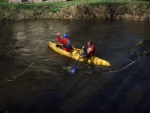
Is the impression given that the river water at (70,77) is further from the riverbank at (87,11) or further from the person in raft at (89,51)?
the riverbank at (87,11)

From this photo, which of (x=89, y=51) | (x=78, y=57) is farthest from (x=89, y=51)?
(x=78, y=57)

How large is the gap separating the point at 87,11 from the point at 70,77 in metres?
14.9

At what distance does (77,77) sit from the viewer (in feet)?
47.1

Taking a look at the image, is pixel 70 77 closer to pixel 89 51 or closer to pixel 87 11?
pixel 89 51

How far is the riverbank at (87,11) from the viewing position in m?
27.7

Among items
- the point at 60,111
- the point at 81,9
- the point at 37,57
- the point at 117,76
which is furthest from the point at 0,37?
the point at 60,111

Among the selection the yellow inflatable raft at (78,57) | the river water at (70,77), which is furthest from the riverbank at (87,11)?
the yellow inflatable raft at (78,57)

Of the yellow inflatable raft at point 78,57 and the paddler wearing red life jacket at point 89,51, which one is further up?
the paddler wearing red life jacket at point 89,51

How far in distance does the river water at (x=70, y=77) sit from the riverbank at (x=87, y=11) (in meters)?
4.81

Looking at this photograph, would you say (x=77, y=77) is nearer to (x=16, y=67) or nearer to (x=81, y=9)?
(x=16, y=67)

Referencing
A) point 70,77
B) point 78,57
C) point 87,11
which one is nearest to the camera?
point 70,77

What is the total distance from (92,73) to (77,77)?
41.6 inches

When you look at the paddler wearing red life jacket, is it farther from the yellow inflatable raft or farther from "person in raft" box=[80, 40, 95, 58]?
the yellow inflatable raft

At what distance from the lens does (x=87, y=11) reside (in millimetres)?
27922
